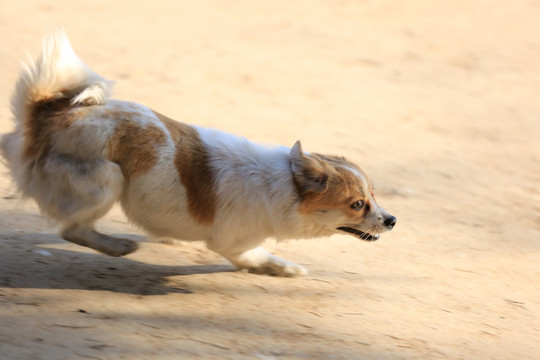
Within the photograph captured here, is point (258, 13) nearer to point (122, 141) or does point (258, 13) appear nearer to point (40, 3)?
point (40, 3)

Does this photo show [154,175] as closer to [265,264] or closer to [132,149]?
[132,149]

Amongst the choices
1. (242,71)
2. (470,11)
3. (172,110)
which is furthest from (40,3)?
(470,11)

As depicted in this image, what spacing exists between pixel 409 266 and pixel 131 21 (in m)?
7.59

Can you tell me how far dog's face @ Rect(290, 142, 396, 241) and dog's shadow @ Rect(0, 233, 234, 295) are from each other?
0.91 meters

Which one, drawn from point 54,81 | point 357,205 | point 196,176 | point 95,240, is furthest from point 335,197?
point 54,81

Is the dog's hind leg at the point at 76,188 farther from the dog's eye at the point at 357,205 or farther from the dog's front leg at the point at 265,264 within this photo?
the dog's eye at the point at 357,205

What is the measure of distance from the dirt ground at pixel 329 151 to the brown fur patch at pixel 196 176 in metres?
0.54

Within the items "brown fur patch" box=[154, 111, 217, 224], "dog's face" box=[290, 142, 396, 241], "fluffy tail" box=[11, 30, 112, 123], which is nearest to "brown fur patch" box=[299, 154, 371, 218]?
"dog's face" box=[290, 142, 396, 241]

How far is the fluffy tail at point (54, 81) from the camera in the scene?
4.29 meters

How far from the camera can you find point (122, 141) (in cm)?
430

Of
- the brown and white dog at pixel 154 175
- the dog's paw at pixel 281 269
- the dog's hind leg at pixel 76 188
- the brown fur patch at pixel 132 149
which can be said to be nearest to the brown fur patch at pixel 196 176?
the brown and white dog at pixel 154 175

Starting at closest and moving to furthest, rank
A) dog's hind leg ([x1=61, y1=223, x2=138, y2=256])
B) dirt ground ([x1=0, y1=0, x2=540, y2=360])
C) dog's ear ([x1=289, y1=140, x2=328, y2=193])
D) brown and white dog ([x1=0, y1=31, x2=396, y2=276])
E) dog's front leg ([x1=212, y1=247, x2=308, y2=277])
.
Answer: dirt ground ([x1=0, y1=0, x2=540, y2=360]) < brown and white dog ([x1=0, y1=31, x2=396, y2=276]) < dog's hind leg ([x1=61, y1=223, x2=138, y2=256]) < dog's ear ([x1=289, y1=140, x2=328, y2=193]) < dog's front leg ([x1=212, y1=247, x2=308, y2=277])

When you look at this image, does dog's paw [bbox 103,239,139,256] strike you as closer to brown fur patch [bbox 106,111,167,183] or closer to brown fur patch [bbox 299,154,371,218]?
brown fur patch [bbox 106,111,167,183]

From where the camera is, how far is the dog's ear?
177 inches
